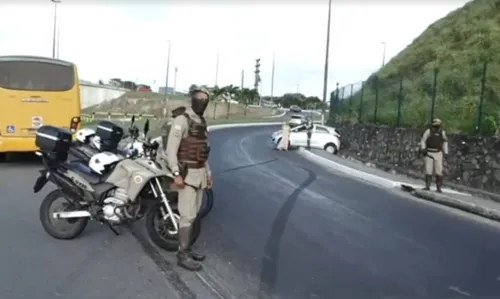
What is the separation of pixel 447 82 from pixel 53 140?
1710 cm

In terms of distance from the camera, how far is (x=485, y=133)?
49.8 feet

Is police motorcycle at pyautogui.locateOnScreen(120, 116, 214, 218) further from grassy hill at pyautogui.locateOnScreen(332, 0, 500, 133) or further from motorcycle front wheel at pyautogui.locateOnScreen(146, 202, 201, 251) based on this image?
grassy hill at pyautogui.locateOnScreen(332, 0, 500, 133)

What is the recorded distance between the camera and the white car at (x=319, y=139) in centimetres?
2902

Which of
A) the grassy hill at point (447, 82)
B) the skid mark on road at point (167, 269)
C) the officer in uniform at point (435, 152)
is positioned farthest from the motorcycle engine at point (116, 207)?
the grassy hill at point (447, 82)

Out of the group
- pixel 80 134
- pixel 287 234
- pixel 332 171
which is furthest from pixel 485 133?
pixel 80 134

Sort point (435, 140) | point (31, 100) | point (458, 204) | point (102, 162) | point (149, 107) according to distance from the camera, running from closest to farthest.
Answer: point (102, 162)
point (458, 204)
point (31, 100)
point (435, 140)
point (149, 107)

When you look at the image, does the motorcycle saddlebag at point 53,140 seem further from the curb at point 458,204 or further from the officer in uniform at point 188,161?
the curb at point 458,204

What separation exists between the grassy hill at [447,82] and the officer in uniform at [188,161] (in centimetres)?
1133

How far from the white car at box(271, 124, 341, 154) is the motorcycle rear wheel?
73.2 feet

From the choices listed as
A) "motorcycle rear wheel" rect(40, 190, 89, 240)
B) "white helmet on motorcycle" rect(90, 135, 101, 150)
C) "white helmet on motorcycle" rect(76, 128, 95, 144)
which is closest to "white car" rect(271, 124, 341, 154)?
"white helmet on motorcycle" rect(76, 128, 95, 144)

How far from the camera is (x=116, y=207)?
22.0 ft

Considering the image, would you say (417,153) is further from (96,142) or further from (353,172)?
(96,142)

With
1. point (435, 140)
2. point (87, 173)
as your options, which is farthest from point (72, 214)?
point (435, 140)

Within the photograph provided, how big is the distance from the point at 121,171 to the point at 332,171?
1297 cm
